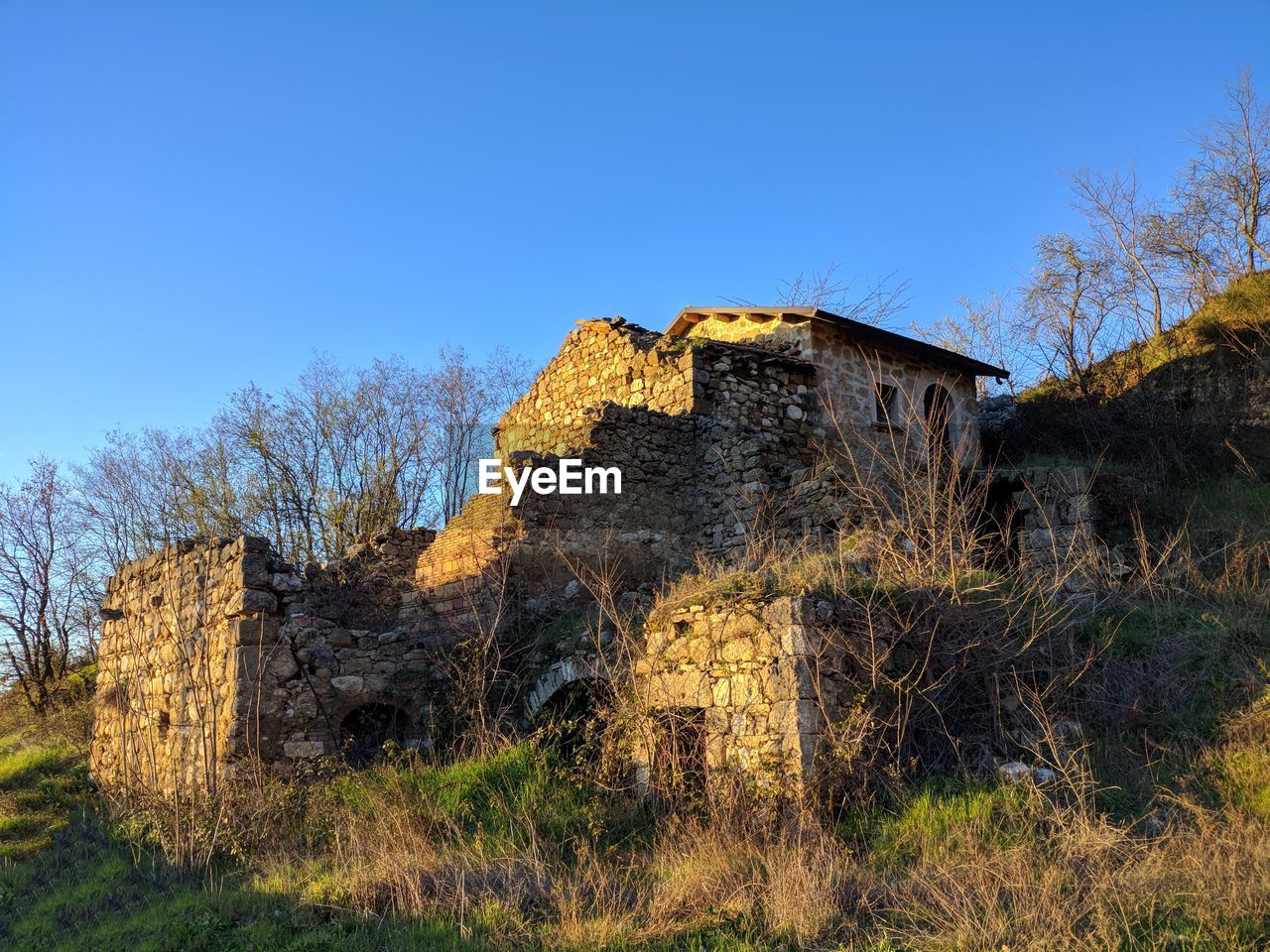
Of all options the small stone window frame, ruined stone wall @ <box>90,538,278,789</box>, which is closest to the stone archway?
ruined stone wall @ <box>90,538,278,789</box>

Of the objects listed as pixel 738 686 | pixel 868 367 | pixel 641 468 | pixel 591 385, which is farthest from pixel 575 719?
pixel 868 367

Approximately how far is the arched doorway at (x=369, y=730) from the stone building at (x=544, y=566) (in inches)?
1.0

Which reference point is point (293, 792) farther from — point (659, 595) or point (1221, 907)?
point (1221, 907)

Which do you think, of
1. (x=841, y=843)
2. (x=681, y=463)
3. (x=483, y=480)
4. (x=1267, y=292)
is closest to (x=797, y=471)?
(x=681, y=463)

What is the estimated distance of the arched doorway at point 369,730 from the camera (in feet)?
30.7

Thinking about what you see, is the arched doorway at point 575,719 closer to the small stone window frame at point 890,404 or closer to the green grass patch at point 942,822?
the green grass patch at point 942,822

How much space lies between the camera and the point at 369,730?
9.77 metres

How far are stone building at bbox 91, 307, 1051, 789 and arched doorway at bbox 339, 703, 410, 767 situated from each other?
2cm

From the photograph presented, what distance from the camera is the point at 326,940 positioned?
587 centimetres

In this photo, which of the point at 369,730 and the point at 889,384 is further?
the point at 889,384

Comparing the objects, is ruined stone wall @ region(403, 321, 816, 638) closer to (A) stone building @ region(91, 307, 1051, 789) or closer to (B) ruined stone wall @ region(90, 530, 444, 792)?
(A) stone building @ region(91, 307, 1051, 789)

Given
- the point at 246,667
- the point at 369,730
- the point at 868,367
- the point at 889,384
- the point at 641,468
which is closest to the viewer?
the point at 246,667

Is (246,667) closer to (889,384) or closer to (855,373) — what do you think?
(855,373)

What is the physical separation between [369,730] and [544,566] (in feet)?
9.15
